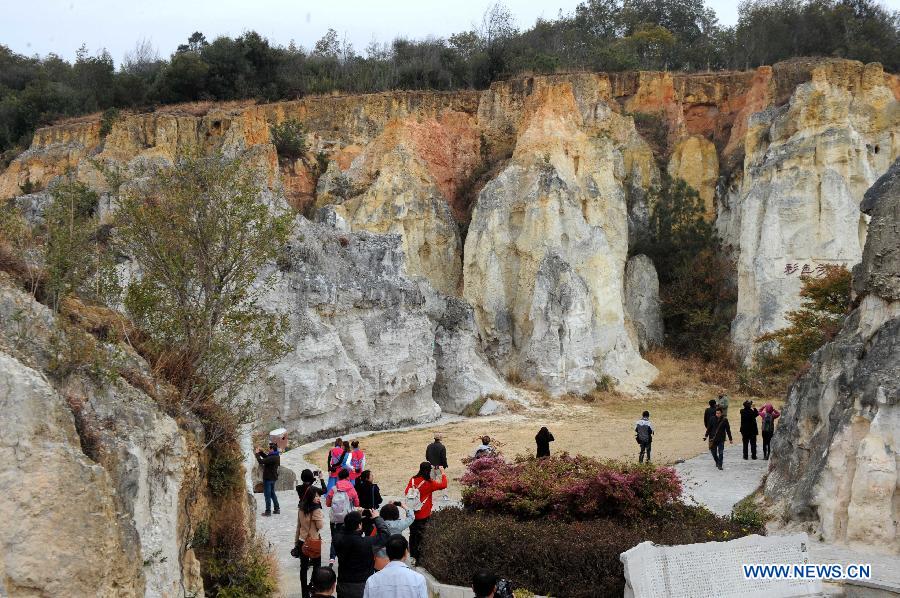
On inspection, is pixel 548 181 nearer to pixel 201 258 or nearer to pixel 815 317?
pixel 815 317

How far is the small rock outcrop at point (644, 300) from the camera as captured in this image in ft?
133

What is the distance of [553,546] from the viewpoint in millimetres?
10078

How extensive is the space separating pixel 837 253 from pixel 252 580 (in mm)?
33400

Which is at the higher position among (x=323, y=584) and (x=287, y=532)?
(x=323, y=584)

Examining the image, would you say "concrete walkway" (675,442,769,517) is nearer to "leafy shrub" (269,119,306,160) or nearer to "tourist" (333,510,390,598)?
"tourist" (333,510,390,598)

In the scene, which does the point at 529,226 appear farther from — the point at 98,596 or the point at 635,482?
the point at 98,596

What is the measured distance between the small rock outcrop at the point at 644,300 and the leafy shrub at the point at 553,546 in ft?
96.5

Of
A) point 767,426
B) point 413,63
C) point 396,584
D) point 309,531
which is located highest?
point 413,63

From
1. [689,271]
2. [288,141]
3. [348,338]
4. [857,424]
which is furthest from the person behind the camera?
[288,141]

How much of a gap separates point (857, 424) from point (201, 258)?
9518 millimetres

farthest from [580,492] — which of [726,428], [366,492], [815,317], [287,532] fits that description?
[815,317]

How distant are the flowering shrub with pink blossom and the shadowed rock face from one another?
2.21 m

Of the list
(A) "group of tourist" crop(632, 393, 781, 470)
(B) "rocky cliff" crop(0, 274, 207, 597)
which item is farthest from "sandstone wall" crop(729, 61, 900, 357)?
(B) "rocky cliff" crop(0, 274, 207, 597)

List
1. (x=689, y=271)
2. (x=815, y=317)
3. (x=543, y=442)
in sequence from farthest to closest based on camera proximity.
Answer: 1. (x=689, y=271)
2. (x=815, y=317)
3. (x=543, y=442)
